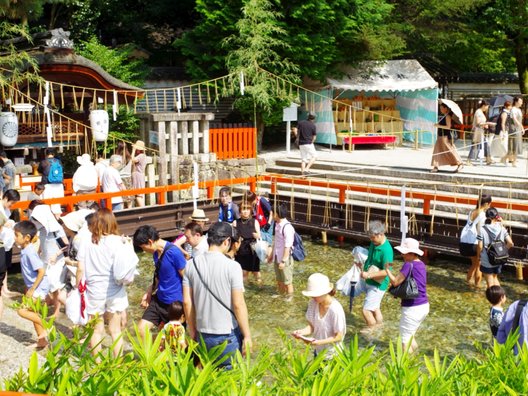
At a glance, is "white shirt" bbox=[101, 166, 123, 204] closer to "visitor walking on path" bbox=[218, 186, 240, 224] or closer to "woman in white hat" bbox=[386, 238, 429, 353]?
"visitor walking on path" bbox=[218, 186, 240, 224]

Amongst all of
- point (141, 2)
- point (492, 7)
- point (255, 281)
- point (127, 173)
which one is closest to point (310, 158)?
point (127, 173)

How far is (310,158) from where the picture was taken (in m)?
19.1

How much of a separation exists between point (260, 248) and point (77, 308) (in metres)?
4.00

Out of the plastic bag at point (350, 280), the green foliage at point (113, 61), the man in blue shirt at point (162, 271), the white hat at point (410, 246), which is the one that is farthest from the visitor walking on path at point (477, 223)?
the green foliage at point (113, 61)

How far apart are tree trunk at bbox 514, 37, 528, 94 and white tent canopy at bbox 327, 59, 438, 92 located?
4.55 meters

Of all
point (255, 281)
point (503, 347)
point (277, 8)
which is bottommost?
point (255, 281)

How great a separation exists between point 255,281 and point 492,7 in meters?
18.8

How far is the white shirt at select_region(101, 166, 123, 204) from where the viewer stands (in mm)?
14648

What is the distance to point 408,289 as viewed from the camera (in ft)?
26.1

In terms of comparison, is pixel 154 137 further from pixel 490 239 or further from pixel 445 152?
pixel 490 239

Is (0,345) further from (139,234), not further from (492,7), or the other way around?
(492,7)

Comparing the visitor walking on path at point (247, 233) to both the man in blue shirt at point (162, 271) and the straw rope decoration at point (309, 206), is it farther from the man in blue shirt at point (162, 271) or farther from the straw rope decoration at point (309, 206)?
the straw rope decoration at point (309, 206)

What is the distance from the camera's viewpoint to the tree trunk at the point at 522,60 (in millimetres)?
27516

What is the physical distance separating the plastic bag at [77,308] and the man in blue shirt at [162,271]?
0.66 metres
